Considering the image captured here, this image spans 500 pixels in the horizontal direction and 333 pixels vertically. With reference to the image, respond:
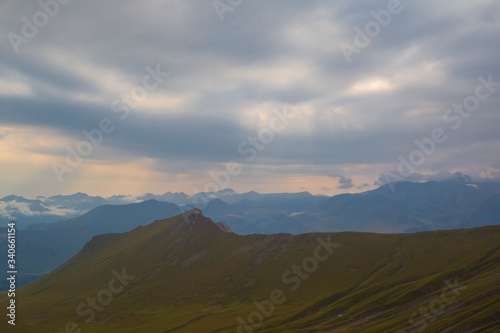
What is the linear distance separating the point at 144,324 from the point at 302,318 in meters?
87.9

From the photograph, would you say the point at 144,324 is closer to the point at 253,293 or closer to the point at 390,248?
the point at 253,293

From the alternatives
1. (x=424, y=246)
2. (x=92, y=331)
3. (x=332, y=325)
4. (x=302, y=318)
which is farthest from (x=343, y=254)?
(x=92, y=331)

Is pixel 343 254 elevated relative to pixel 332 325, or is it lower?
elevated

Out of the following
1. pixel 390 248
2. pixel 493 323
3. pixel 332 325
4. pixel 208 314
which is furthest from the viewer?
pixel 390 248

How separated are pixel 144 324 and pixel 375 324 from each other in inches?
4811

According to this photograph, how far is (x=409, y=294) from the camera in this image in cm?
12444

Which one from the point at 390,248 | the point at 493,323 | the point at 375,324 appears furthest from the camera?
the point at 390,248

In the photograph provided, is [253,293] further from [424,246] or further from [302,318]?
[424,246]

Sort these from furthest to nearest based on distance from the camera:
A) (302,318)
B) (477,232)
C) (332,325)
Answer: (477,232), (302,318), (332,325)

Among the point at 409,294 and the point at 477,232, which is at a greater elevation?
the point at 477,232

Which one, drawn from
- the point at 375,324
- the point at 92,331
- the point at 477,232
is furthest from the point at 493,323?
the point at 92,331

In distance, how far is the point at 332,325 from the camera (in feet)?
382

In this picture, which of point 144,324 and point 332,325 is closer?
point 332,325

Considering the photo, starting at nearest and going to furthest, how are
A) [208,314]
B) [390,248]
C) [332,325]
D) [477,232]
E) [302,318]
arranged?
[332,325] → [302,318] → [208,314] → [477,232] → [390,248]
